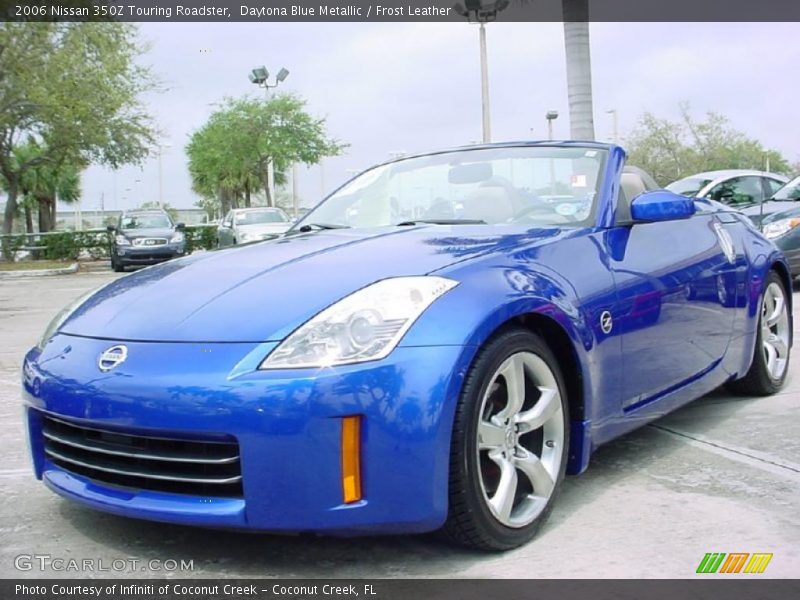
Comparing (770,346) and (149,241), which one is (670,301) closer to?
(770,346)

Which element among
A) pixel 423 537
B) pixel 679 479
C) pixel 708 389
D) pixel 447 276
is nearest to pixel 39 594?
pixel 423 537

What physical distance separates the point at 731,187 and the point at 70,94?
743 inches

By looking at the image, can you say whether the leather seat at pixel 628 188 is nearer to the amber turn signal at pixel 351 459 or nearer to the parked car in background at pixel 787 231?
the amber turn signal at pixel 351 459

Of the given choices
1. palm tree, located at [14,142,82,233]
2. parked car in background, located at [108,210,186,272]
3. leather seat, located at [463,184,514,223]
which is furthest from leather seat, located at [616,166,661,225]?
palm tree, located at [14,142,82,233]

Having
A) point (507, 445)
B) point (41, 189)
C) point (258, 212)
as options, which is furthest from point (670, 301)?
point (41, 189)

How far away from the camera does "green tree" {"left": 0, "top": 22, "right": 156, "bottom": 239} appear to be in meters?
24.1

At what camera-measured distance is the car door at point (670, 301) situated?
10.9 feet

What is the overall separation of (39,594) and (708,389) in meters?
2.89

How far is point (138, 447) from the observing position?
254cm

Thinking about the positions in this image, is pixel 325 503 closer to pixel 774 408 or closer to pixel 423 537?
pixel 423 537

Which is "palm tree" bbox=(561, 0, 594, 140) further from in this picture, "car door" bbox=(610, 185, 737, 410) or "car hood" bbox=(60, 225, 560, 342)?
"car hood" bbox=(60, 225, 560, 342)

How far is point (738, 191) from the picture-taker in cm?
1337

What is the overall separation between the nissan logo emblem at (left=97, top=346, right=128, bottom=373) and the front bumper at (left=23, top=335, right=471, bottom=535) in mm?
76

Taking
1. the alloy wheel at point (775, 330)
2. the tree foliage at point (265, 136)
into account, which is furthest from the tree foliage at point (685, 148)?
the alloy wheel at point (775, 330)
